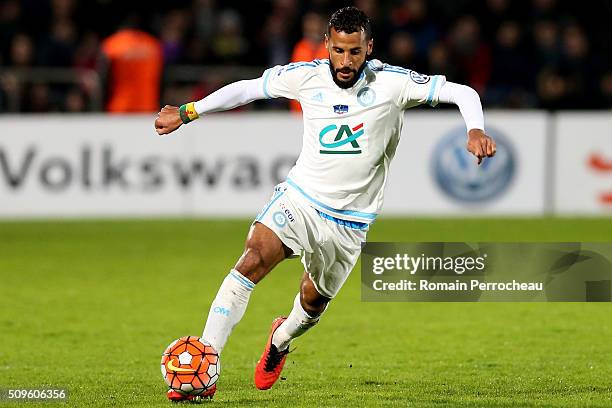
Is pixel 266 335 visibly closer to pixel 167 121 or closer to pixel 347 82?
pixel 167 121

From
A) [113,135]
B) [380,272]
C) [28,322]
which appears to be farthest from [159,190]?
[380,272]

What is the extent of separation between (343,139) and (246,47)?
38.0 feet

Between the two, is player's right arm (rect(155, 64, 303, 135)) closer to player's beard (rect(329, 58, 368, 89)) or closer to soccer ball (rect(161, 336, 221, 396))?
player's beard (rect(329, 58, 368, 89))

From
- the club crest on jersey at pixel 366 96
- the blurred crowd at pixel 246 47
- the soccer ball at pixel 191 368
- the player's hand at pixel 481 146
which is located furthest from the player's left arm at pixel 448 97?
the blurred crowd at pixel 246 47

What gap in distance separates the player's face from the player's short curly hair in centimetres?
2

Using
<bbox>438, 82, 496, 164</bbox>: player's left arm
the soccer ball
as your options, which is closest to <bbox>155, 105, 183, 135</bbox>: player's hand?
the soccer ball

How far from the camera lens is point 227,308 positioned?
243 inches

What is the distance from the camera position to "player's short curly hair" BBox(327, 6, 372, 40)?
6.30m

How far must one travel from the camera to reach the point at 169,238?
14273 millimetres

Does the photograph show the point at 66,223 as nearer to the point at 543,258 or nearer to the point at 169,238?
the point at 169,238

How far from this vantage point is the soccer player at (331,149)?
6.28 m

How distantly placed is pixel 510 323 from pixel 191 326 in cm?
232

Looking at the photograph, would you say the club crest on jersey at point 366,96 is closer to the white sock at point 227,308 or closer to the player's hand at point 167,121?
the player's hand at point 167,121

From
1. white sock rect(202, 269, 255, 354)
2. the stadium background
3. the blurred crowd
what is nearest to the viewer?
white sock rect(202, 269, 255, 354)
